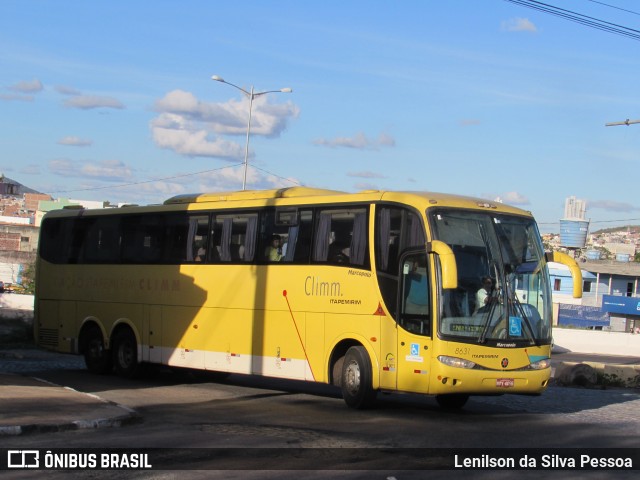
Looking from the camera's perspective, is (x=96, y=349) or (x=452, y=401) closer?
(x=452, y=401)

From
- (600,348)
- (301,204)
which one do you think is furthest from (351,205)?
(600,348)

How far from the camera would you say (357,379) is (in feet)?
49.5

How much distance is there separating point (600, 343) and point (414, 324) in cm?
4203

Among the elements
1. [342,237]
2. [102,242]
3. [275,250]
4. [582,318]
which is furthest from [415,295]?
[582,318]

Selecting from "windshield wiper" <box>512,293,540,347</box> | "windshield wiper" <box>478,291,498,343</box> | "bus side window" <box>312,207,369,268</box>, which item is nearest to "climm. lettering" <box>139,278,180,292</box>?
"bus side window" <box>312,207,369,268</box>

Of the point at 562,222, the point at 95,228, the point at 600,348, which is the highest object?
the point at 562,222

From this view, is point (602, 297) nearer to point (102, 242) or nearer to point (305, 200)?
point (102, 242)

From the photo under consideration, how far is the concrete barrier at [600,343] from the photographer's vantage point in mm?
52688

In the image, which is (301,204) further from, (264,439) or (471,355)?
(264,439)

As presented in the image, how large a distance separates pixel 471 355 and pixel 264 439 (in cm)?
393

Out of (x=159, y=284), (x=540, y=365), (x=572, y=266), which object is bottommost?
(x=540, y=365)

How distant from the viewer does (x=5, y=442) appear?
1079 cm

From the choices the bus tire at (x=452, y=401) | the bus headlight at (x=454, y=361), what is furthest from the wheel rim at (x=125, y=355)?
the bus headlight at (x=454, y=361)

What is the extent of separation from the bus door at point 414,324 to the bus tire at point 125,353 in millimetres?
8187
